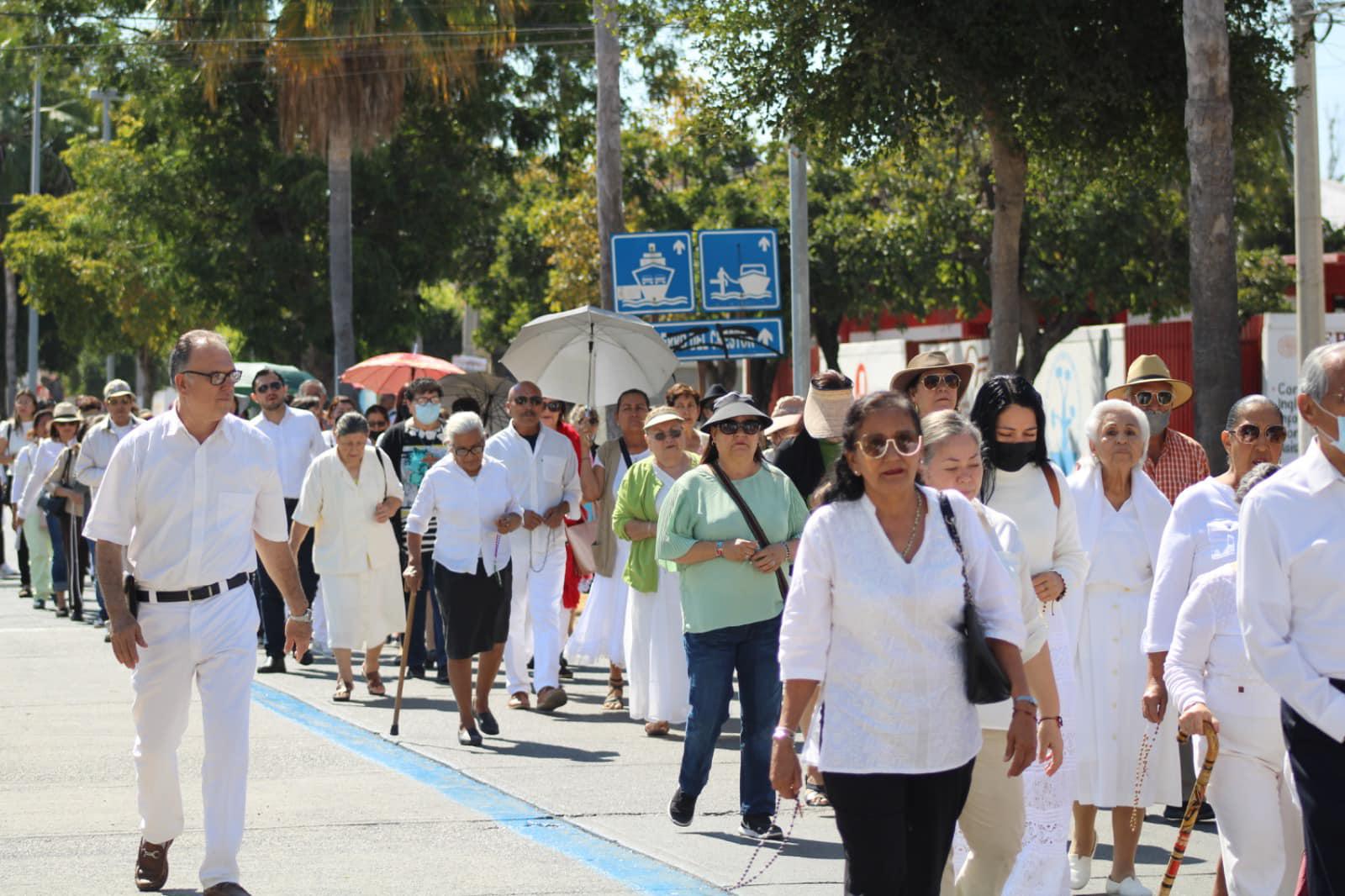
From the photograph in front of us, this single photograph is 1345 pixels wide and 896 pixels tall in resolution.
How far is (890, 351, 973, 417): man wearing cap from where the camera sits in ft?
26.8

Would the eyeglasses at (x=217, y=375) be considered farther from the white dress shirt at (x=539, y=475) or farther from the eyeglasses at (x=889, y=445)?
the white dress shirt at (x=539, y=475)

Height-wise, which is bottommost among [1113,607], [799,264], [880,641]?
[1113,607]

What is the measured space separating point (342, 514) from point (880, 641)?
8.78 m

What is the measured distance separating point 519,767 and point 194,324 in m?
30.3

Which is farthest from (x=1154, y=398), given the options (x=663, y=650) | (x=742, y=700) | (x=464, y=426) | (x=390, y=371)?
(x=390, y=371)

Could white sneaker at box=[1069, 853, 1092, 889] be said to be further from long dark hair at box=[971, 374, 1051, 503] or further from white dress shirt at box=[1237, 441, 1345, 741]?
white dress shirt at box=[1237, 441, 1345, 741]

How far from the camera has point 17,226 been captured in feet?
154

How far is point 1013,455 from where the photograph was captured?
6895 mm

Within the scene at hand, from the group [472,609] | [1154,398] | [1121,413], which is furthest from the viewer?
[472,609]

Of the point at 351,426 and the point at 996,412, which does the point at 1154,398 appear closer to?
the point at 996,412

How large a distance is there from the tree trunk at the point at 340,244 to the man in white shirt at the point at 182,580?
785 inches

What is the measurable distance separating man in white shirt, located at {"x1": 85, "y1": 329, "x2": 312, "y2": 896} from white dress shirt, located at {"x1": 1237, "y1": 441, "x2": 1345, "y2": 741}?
3873 millimetres

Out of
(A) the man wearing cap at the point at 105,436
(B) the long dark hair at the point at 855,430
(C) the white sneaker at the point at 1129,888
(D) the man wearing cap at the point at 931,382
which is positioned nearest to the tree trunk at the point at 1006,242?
(A) the man wearing cap at the point at 105,436

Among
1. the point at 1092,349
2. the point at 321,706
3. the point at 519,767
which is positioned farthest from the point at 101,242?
the point at 519,767
